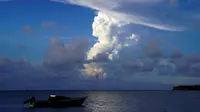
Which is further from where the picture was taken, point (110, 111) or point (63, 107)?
point (63, 107)

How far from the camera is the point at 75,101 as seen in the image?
85.8 meters

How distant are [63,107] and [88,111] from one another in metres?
8.20

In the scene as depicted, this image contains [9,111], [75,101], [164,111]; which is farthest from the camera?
[75,101]

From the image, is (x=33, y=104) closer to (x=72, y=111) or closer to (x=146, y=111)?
(x=72, y=111)

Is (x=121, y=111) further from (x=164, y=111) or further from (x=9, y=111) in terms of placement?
(x=9, y=111)

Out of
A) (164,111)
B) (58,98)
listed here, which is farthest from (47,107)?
(164,111)

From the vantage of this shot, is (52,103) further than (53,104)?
No

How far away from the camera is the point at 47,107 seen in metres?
81.9

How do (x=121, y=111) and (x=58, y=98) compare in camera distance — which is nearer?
(x=121, y=111)

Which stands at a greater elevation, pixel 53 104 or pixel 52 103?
pixel 52 103

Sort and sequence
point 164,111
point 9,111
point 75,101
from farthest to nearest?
point 75,101, point 9,111, point 164,111

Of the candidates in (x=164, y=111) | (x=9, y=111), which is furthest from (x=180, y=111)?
(x=9, y=111)

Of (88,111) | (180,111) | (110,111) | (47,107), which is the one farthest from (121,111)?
(47,107)

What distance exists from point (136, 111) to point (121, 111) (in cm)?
345
